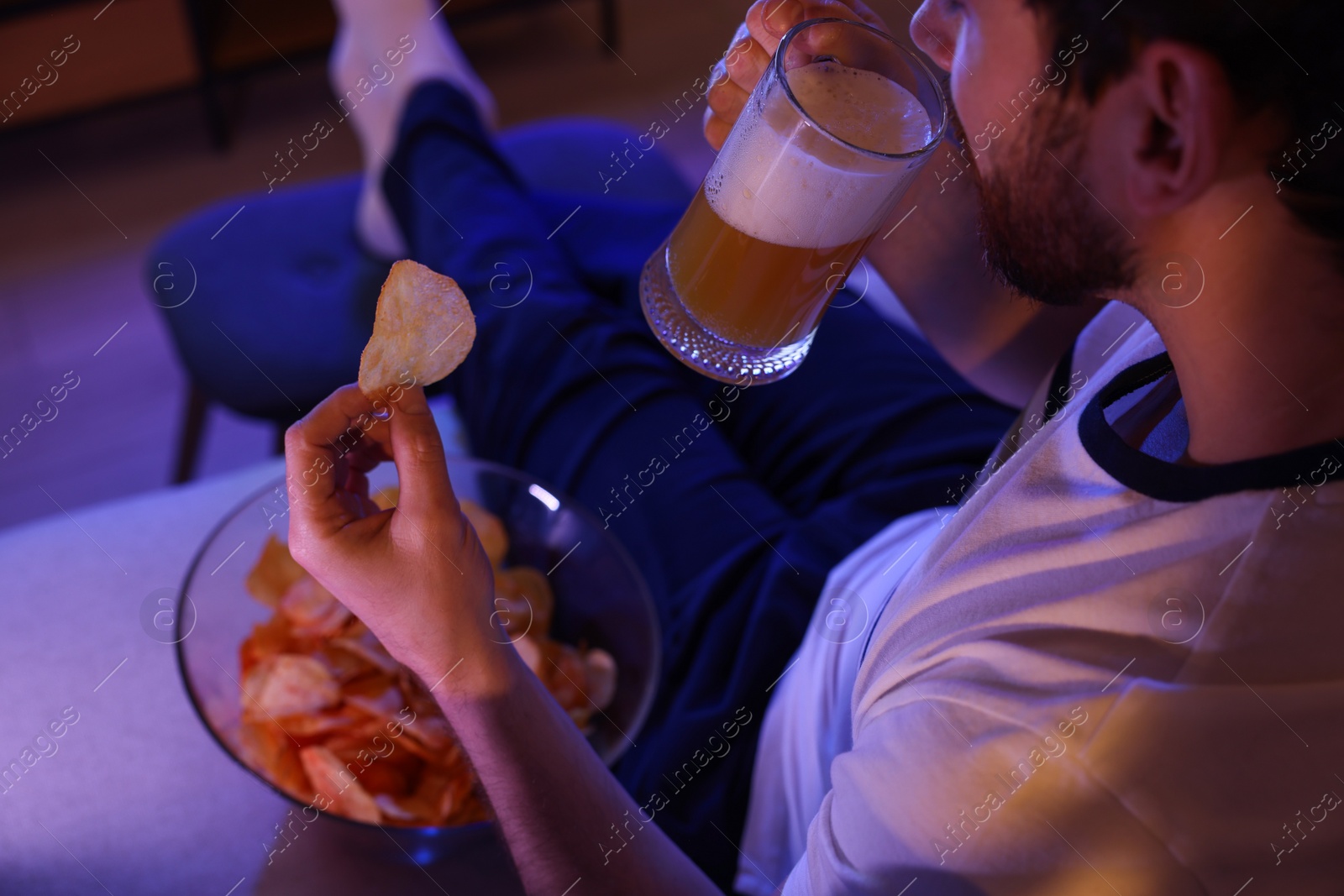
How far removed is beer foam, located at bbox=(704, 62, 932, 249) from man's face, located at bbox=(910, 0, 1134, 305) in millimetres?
65

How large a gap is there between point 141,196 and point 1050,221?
221 centimetres

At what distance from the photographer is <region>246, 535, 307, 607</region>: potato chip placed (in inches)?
35.9

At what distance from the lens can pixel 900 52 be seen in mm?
824

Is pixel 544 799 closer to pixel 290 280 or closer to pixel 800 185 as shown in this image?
pixel 800 185

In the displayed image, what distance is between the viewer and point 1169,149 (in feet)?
1.95

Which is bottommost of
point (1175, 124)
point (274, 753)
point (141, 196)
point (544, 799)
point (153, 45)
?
point (141, 196)

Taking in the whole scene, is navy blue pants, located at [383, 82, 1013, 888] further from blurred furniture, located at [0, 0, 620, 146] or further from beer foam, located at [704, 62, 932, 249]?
blurred furniture, located at [0, 0, 620, 146]

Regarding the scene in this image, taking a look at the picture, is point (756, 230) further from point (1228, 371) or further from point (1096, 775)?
point (1096, 775)

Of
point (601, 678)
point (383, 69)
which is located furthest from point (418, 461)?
point (383, 69)

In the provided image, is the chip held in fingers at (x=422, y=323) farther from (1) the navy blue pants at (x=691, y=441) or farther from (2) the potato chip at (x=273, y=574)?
(1) the navy blue pants at (x=691, y=441)

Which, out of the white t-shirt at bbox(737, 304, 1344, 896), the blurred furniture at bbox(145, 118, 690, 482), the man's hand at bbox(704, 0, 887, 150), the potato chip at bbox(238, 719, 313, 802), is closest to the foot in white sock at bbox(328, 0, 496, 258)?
the blurred furniture at bbox(145, 118, 690, 482)

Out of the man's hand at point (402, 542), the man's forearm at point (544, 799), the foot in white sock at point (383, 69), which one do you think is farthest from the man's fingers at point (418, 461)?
the foot in white sock at point (383, 69)

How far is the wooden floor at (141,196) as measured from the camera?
1900mm

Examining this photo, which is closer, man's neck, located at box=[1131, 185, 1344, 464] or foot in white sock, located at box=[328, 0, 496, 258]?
man's neck, located at box=[1131, 185, 1344, 464]
